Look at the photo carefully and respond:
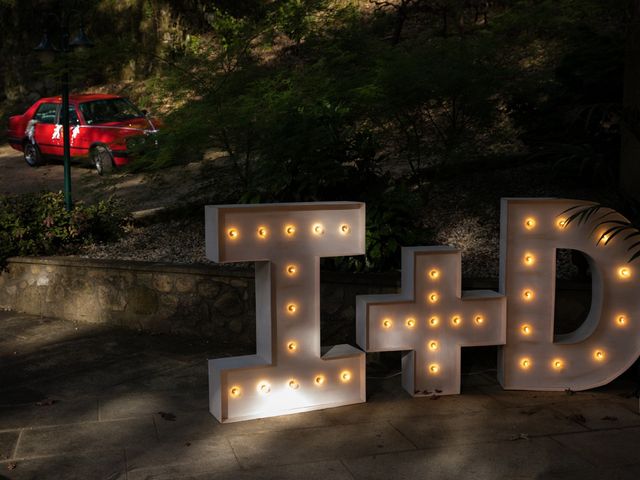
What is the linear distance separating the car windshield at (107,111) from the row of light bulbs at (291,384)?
11.9 metres

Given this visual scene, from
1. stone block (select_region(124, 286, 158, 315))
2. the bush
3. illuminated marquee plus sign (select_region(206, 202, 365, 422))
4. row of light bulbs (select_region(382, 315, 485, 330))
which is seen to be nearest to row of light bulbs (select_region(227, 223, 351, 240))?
illuminated marquee plus sign (select_region(206, 202, 365, 422))

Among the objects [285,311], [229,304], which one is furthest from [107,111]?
[285,311]

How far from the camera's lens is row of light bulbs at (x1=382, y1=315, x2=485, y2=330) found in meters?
6.32

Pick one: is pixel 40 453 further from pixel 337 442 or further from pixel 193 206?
pixel 193 206

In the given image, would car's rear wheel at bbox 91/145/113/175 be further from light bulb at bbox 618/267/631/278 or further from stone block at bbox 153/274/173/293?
light bulb at bbox 618/267/631/278

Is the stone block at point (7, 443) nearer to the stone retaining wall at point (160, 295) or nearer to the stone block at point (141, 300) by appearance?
the stone retaining wall at point (160, 295)

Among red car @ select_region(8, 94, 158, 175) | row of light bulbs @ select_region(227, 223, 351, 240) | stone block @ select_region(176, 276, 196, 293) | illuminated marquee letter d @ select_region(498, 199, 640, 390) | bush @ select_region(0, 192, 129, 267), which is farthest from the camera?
red car @ select_region(8, 94, 158, 175)

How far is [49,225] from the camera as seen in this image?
9859 mm

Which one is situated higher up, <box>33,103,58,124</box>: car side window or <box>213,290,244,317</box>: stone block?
<box>33,103,58,124</box>: car side window

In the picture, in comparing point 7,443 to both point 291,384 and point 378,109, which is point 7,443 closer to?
point 291,384

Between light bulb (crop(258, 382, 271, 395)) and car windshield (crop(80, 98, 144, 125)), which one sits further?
car windshield (crop(80, 98, 144, 125))

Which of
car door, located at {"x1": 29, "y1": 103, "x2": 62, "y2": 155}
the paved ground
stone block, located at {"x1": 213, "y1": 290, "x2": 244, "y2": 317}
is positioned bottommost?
the paved ground

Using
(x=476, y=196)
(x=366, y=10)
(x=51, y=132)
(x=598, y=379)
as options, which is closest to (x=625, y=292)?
(x=598, y=379)

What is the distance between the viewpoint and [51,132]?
60.4 ft
